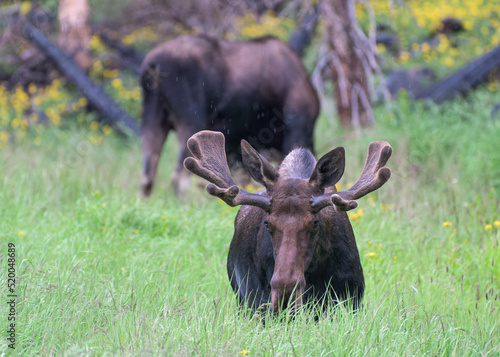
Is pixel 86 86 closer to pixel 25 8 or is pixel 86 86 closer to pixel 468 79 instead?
pixel 25 8

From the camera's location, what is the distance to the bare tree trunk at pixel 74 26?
11961mm

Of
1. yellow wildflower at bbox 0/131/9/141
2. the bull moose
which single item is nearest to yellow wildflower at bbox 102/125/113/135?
yellow wildflower at bbox 0/131/9/141

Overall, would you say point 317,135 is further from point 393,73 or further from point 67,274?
point 67,274

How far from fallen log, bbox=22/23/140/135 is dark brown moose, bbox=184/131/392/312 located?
645 centimetres

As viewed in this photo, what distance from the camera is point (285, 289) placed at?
11.3 feet

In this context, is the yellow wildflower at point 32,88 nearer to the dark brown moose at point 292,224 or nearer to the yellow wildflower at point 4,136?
the yellow wildflower at point 4,136

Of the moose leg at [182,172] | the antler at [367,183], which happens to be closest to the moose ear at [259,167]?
the antler at [367,183]

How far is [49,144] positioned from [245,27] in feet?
18.7

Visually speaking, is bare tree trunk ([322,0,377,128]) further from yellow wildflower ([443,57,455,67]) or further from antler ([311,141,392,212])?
antler ([311,141,392,212])

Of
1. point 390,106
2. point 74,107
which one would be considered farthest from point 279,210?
point 74,107

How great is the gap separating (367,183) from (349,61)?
21.6 feet

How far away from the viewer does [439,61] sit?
1195 cm

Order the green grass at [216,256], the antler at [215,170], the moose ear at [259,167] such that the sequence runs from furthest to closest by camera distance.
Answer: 1. the moose ear at [259,167]
2. the antler at [215,170]
3. the green grass at [216,256]

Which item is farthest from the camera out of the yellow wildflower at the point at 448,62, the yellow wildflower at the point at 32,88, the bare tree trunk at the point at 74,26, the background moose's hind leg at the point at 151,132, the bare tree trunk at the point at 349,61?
the bare tree trunk at the point at 74,26
